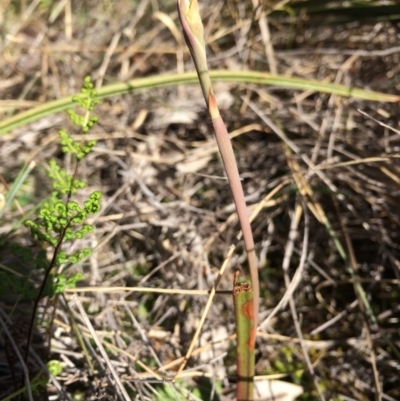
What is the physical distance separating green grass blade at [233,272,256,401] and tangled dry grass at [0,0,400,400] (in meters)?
0.30

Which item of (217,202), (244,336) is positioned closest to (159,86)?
(217,202)

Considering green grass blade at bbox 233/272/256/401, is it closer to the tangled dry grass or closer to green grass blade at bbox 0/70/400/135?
the tangled dry grass

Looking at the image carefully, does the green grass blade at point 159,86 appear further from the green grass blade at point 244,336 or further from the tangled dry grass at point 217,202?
the green grass blade at point 244,336

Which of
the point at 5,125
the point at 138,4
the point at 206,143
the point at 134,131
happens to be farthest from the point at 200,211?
the point at 138,4

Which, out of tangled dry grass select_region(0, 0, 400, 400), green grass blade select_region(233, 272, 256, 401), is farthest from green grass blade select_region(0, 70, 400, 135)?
green grass blade select_region(233, 272, 256, 401)

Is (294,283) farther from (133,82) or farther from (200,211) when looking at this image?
(133,82)

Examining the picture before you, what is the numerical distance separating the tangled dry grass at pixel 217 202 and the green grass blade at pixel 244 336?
0.99ft

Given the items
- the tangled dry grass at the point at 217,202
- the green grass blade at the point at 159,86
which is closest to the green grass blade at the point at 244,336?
the tangled dry grass at the point at 217,202

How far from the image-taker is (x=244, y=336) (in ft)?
2.80

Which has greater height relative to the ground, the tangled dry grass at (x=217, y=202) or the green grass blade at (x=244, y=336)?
the tangled dry grass at (x=217, y=202)

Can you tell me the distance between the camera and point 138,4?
→ 2.23 m

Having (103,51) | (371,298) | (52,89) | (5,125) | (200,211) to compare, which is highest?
(103,51)

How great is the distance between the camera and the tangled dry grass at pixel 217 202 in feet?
4.26

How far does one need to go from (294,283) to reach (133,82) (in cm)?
71
